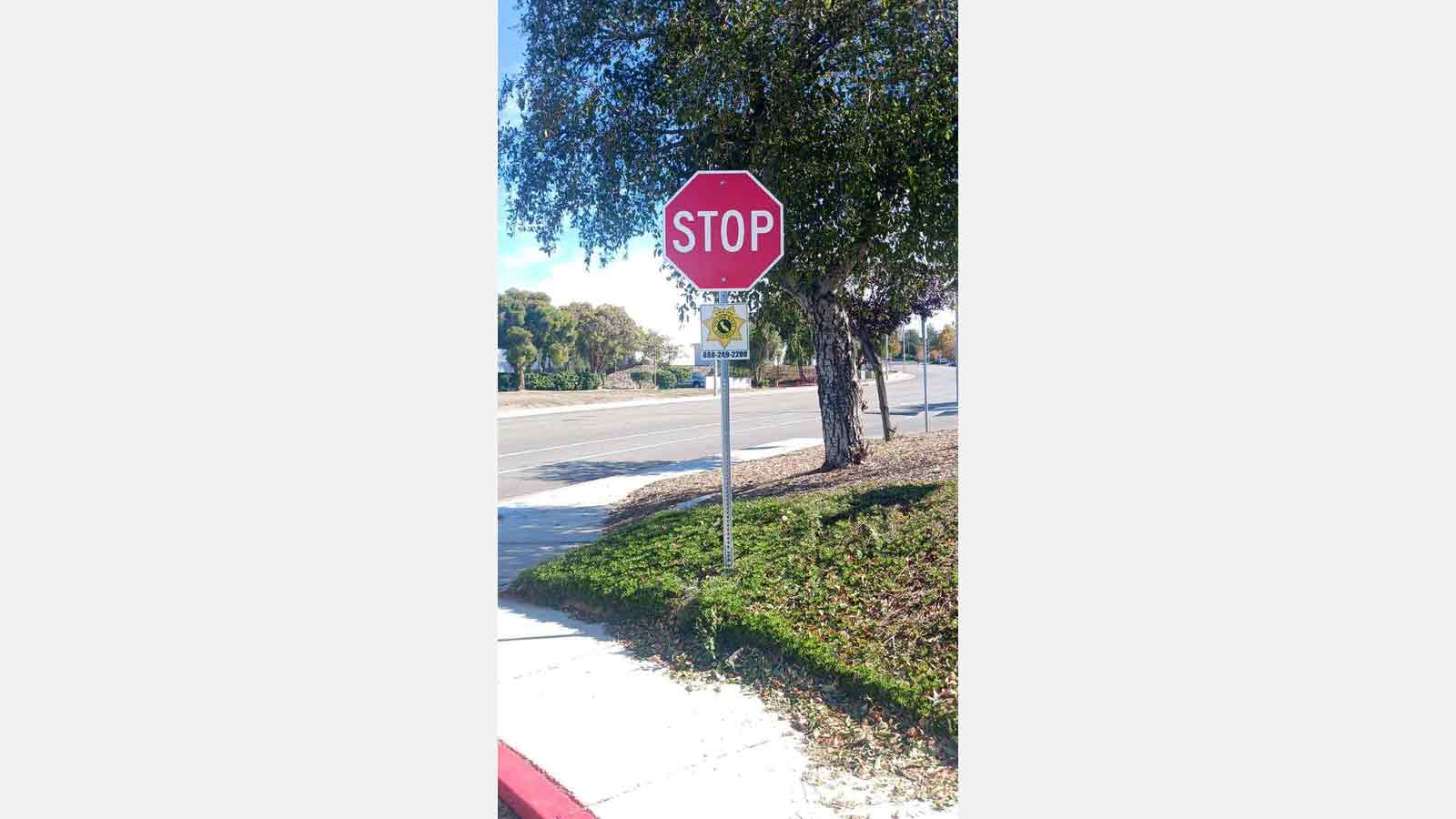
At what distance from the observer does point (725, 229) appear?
4.05 m

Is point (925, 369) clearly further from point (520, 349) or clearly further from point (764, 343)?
point (520, 349)

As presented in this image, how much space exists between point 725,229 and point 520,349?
1140 mm

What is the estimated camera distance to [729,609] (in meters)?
4.09

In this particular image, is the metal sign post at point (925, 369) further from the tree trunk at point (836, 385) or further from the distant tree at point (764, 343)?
the distant tree at point (764, 343)

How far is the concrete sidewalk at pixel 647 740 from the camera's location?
2895 mm

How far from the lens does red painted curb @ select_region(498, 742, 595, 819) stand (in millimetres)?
2881

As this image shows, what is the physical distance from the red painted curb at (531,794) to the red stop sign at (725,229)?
2.14 meters

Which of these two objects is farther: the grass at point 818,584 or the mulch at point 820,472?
the mulch at point 820,472

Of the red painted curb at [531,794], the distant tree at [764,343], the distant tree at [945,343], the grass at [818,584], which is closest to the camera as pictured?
the red painted curb at [531,794]

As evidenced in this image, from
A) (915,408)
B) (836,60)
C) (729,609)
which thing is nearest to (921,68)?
(836,60)

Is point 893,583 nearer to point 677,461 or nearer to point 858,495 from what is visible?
point 858,495

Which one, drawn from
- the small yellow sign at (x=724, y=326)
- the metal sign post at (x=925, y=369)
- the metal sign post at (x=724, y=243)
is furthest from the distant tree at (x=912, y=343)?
the small yellow sign at (x=724, y=326)

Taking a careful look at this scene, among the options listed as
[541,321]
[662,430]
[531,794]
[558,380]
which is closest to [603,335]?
[541,321]

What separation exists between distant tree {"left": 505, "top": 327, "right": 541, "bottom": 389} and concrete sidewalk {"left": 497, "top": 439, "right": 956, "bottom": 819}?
4.44 feet
